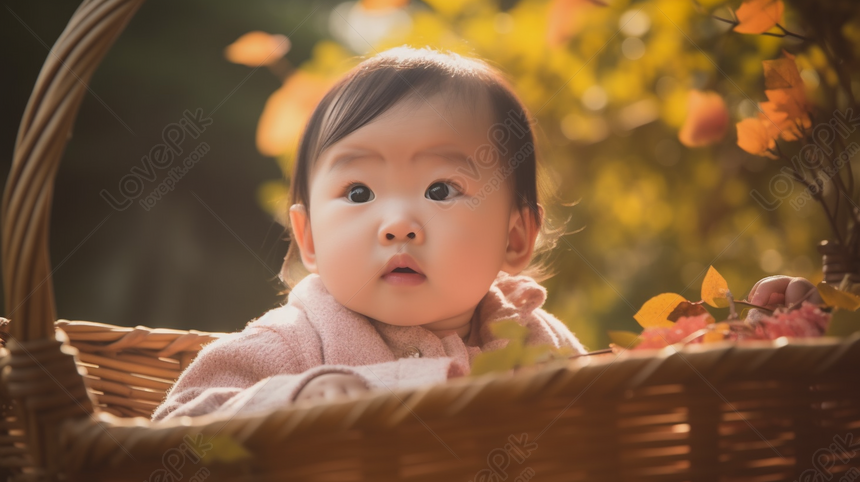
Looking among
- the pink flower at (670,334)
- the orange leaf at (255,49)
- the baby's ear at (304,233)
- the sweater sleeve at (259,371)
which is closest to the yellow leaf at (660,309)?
the pink flower at (670,334)

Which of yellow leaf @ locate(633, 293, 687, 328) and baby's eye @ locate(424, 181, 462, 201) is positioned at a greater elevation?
baby's eye @ locate(424, 181, 462, 201)

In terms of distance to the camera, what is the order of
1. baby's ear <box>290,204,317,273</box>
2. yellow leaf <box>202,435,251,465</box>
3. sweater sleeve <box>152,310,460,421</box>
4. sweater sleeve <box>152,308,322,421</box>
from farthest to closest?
1. baby's ear <box>290,204,317,273</box>
2. sweater sleeve <box>152,308,322,421</box>
3. sweater sleeve <box>152,310,460,421</box>
4. yellow leaf <box>202,435,251,465</box>

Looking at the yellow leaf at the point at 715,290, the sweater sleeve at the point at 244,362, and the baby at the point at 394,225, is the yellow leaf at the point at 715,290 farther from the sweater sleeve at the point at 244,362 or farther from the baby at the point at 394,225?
the sweater sleeve at the point at 244,362

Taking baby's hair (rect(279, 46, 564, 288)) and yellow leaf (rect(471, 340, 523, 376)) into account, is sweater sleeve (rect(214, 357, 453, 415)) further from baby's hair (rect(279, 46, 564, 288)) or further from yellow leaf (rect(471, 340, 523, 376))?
baby's hair (rect(279, 46, 564, 288))

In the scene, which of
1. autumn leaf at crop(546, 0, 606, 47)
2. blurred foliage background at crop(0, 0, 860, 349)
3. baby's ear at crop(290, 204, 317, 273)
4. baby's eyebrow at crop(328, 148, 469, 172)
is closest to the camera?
baby's eyebrow at crop(328, 148, 469, 172)

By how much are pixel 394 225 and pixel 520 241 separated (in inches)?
13.4

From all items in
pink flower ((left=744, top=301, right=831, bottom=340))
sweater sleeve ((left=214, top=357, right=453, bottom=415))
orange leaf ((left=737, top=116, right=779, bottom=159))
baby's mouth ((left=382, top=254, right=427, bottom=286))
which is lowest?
sweater sleeve ((left=214, top=357, right=453, bottom=415))

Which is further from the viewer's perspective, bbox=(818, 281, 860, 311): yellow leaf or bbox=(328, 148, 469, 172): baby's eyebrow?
bbox=(328, 148, 469, 172): baby's eyebrow

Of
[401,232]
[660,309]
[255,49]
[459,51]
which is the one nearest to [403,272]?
[401,232]

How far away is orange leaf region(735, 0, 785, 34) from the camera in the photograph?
1.09 m

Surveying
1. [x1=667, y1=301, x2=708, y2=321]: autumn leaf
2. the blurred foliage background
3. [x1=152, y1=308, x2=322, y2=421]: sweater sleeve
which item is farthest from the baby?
the blurred foliage background

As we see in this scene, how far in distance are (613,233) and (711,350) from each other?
1657mm

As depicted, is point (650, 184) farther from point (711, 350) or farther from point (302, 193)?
point (711, 350)

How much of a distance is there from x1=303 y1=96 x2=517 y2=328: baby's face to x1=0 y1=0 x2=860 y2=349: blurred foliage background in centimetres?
81
